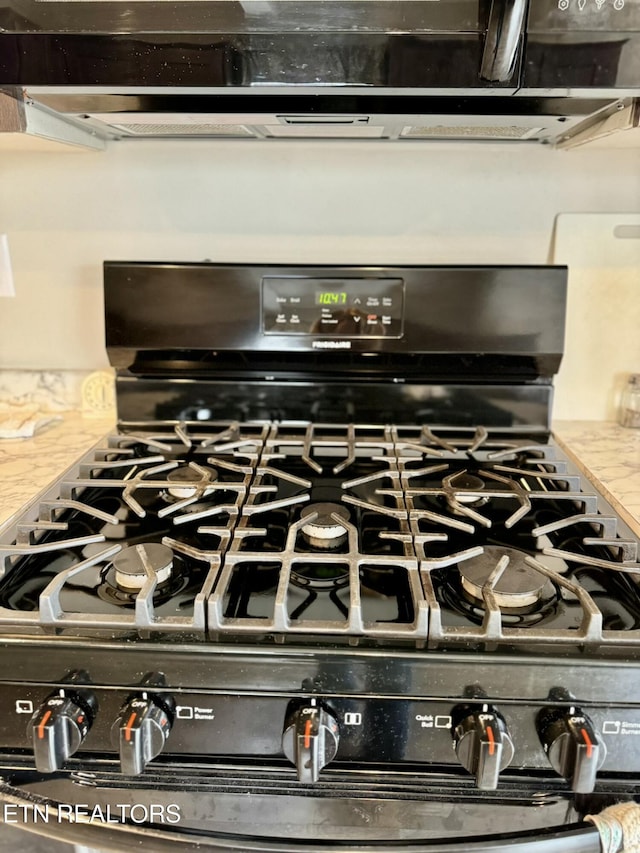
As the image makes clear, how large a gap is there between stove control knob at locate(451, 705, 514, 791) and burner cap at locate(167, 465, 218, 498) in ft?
1.54

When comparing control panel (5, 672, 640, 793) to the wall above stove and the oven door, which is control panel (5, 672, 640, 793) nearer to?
the oven door

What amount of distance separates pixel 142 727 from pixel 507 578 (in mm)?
419

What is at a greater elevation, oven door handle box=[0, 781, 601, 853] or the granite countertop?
the granite countertop

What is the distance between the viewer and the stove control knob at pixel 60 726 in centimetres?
67

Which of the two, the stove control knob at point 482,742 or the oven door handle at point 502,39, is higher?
the oven door handle at point 502,39

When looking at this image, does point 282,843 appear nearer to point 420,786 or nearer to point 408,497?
point 420,786

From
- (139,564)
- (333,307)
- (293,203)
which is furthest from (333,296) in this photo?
(139,564)

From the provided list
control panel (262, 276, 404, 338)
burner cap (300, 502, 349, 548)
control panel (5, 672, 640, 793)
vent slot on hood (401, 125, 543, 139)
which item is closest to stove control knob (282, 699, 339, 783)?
control panel (5, 672, 640, 793)

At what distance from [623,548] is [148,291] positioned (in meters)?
0.86

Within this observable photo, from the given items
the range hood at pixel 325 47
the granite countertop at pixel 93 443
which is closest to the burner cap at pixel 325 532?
the granite countertop at pixel 93 443

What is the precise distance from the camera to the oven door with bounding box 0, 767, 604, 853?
73 centimetres

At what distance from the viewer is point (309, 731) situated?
2.17ft

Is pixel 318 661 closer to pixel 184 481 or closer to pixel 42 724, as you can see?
pixel 42 724

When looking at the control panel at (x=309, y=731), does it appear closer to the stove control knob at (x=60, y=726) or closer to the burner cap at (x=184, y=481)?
the stove control knob at (x=60, y=726)
